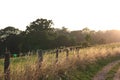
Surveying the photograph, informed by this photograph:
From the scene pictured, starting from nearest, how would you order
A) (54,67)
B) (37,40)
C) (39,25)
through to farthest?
(54,67) → (37,40) → (39,25)

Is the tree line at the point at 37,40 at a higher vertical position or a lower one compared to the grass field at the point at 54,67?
higher

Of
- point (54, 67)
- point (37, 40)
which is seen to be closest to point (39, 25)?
point (37, 40)

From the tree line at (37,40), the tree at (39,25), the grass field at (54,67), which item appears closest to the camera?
the grass field at (54,67)

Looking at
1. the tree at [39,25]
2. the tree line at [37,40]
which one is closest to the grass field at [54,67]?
the tree line at [37,40]

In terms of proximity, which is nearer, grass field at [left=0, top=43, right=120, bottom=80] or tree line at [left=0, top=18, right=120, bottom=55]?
grass field at [left=0, top=43, right=120, bottom=80]

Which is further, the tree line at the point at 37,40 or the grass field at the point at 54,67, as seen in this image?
the tree line at the point at 37,40

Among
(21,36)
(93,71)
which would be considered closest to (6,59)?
(93,71)

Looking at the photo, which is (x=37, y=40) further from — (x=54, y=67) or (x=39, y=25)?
(x=54, y=67)

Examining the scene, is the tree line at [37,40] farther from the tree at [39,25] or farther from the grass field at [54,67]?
the grass field at [54,67]

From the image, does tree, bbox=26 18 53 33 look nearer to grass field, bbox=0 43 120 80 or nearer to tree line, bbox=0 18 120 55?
tree line, bbox=0 18 120 55

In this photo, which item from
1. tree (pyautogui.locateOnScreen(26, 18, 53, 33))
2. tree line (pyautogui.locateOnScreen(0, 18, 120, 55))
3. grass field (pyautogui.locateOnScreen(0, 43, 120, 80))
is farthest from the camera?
tree (pyautogui.locateOnScreen(26, 18, 53, 33))

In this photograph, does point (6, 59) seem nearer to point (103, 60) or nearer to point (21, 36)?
point (103, 60)

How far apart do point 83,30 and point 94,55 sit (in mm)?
78707

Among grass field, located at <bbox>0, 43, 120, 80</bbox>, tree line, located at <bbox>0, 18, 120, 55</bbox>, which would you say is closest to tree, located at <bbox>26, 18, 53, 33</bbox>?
tree line, located at <bbox>0, 18, 120, 55</bbox>
